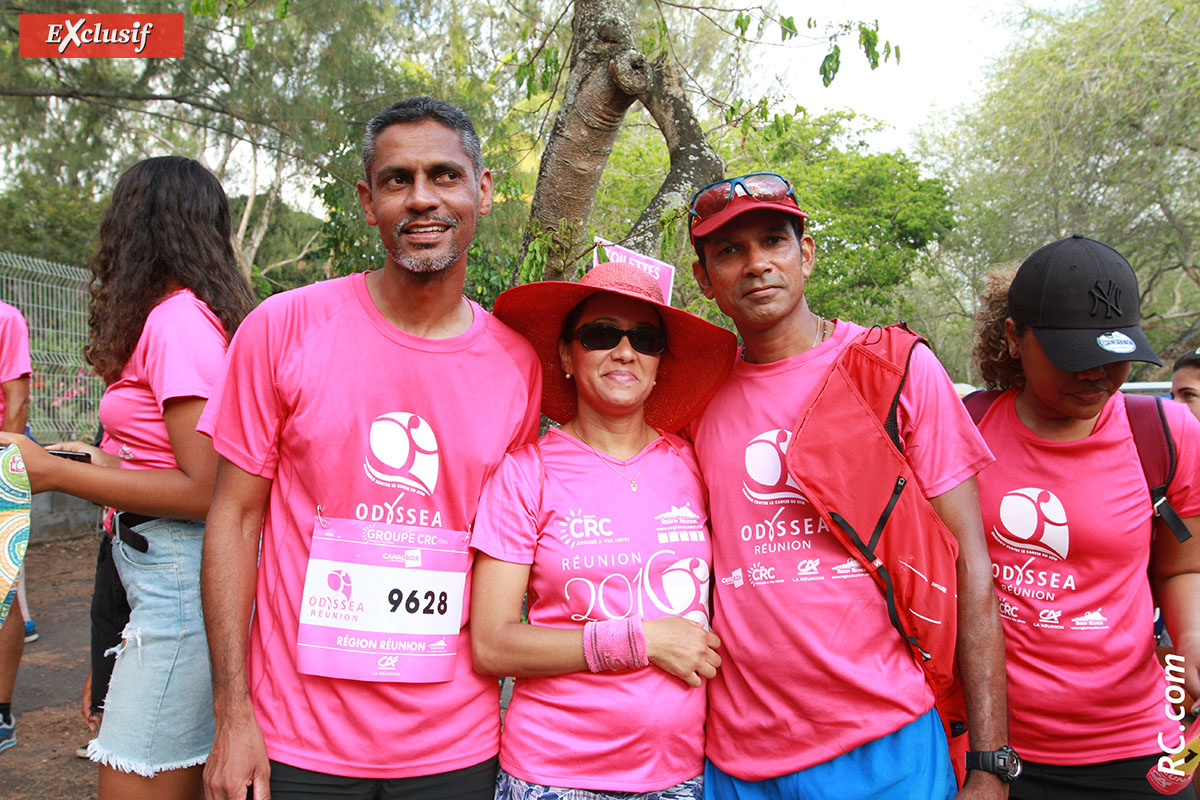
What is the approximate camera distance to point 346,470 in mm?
2211

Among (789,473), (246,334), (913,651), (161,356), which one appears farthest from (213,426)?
(913,651)

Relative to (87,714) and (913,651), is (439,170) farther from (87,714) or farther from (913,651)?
(87,714)

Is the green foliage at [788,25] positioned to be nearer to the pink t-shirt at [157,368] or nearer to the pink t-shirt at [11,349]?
the pink t-shirt at [157,368]

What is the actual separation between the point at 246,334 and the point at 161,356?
41 centimetres

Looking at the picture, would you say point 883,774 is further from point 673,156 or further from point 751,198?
point 673,156

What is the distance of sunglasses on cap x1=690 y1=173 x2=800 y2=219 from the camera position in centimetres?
249

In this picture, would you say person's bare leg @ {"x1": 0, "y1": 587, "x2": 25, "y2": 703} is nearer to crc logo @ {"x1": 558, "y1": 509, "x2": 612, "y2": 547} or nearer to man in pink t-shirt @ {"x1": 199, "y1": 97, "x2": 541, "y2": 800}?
man in pink t-shirt @ {"x1": 199, "y1": 97, "x2": 541, "y2": 800}

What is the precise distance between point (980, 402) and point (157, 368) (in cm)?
243

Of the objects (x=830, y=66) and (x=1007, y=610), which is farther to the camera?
(x=830, y=66)

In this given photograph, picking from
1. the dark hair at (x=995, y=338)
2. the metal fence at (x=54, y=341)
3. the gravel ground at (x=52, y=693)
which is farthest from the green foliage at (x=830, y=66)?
the metal fence at (x=54, y=341)

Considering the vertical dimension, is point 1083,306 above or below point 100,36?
below

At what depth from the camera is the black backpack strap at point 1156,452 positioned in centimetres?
249

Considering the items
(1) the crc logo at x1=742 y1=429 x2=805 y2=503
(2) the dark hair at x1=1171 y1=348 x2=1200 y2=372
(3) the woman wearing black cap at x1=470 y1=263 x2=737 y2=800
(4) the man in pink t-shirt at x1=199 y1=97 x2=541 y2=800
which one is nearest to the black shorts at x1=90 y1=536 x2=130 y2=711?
(4) the man in pink t-shirt at x1=199 y1=97 x2=541 y2=800

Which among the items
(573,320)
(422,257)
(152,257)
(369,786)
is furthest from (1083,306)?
(152,257)
